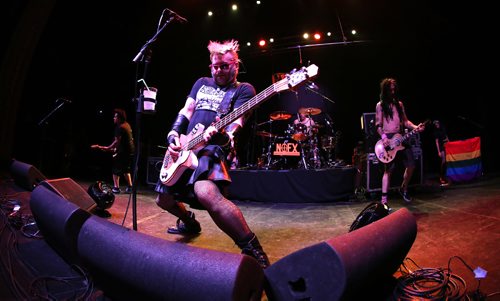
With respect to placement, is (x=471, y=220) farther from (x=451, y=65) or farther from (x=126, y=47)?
(x=126, y=47)

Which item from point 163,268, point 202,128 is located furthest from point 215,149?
point 163,268

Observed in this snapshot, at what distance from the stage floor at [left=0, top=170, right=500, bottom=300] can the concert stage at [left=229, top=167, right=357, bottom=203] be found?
8.2 inches

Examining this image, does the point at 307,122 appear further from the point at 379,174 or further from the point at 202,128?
the point at 202,128

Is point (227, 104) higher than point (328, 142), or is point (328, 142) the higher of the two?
point (227, 104)

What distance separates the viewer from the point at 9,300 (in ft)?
6.31

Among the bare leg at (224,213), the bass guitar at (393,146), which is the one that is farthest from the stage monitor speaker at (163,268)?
the bass guitar at (393,146)

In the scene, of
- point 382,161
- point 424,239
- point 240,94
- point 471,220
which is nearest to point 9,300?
point 240,94

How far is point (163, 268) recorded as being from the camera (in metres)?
1.22

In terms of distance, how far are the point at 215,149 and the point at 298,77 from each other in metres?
1.00

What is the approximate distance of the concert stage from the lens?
6641 millimetres

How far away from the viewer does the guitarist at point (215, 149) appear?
2.49 m

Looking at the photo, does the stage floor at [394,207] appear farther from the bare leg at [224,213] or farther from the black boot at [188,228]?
the bare leg at [224,213]

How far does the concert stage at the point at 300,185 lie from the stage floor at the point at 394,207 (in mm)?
207

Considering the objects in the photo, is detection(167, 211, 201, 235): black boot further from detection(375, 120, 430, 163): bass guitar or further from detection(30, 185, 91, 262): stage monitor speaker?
detection(375, 120, 430, 163): bass guitar
